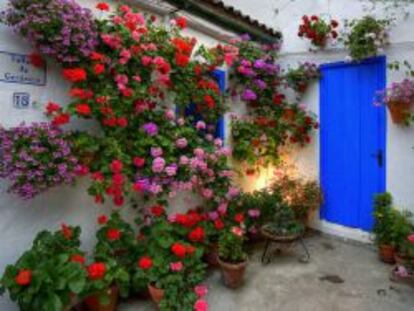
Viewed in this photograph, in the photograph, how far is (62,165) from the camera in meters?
3.03

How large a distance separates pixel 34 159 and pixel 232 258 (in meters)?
2.35

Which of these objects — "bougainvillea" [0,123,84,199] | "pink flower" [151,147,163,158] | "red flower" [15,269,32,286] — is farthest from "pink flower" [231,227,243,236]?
"red flower" [15,269,32,286]

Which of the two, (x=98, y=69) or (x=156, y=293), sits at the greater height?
(x=98, y=69)

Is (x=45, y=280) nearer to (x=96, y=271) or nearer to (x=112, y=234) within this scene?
(x=96, y=271)

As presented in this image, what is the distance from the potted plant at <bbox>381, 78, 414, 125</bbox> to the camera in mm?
4641

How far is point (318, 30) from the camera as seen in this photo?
562 centimetres

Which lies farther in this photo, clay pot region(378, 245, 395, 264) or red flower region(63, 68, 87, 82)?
clay pot region(378, 245, 395, 264)

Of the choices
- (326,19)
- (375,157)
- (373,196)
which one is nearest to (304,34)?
(326,19)

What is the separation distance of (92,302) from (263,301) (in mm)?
1735

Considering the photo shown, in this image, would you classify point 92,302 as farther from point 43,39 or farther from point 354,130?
point 354,130

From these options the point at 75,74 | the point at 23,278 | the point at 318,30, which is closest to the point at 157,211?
the point at 23,278

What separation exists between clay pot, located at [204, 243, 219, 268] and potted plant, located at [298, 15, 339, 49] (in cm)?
360

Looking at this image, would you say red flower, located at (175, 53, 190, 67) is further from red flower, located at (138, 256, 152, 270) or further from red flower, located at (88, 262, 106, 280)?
red flower, located at (88, 262, 106, 280)

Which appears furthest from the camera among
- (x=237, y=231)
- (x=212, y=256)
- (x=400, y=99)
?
(x=400, y=99)
